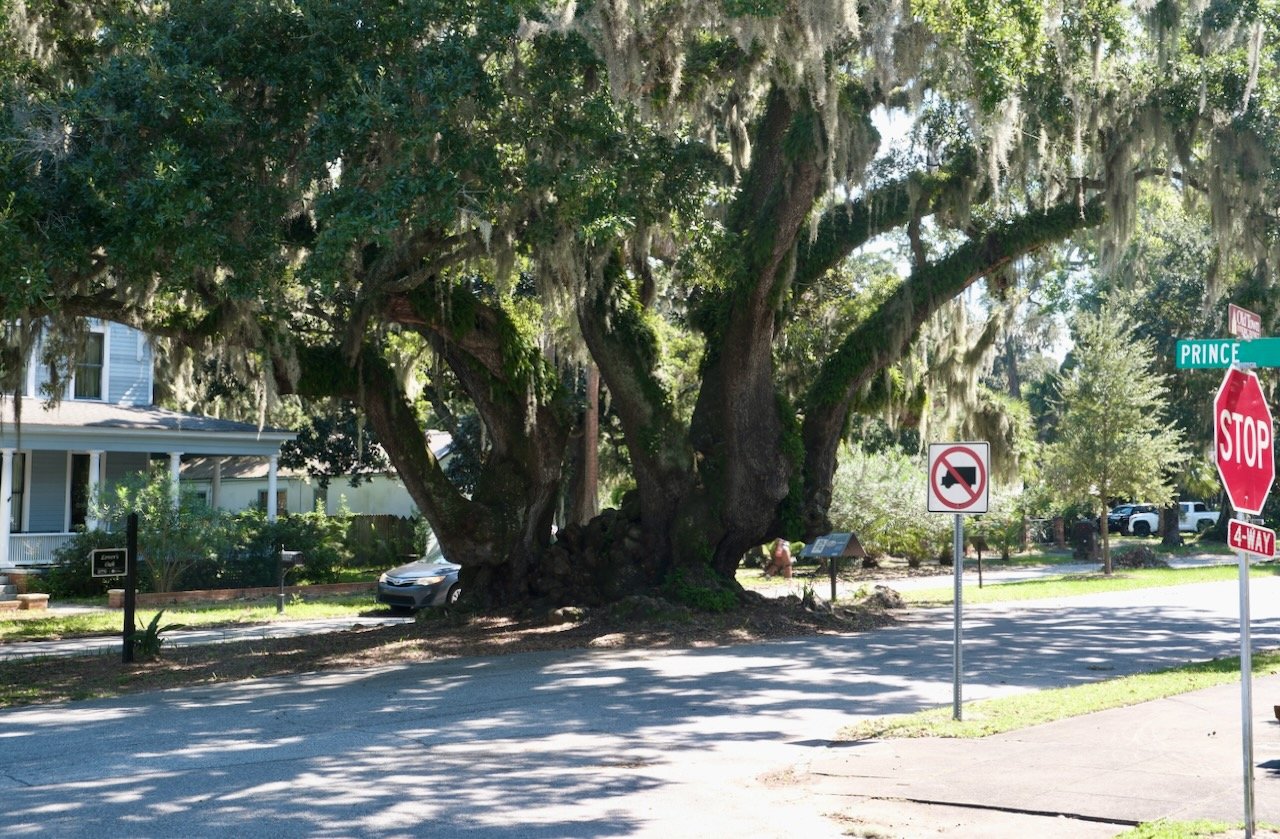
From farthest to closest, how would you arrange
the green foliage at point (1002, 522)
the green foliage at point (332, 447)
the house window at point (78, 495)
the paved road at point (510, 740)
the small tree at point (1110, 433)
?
1. the green foliage at point (1002, 522)
2. the green foliage at point (332, 447)
3. the small tree at point (1110, 433)
4. the house window at point (78, 495)
5. the paved road at point (510, 740)

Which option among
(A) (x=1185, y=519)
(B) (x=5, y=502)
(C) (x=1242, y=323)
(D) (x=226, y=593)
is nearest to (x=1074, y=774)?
(C) (x=1242, y=323)

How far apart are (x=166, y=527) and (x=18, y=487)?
22.1ft

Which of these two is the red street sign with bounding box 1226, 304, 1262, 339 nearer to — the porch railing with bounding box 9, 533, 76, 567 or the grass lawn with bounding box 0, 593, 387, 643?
the grass lawn with bounding box 0, 593, 387, 643

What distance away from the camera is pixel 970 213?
719 inches

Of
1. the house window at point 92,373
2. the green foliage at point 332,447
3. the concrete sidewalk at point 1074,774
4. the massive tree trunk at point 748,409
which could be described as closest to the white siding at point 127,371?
the house window at point 92,373

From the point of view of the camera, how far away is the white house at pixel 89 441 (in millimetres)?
26234

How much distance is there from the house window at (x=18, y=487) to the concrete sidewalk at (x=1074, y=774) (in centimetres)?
2513

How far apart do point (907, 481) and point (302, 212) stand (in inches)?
913

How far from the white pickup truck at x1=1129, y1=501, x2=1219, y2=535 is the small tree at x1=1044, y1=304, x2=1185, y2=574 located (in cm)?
2531

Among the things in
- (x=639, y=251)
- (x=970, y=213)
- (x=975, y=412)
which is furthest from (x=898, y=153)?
(x=975, y=412)

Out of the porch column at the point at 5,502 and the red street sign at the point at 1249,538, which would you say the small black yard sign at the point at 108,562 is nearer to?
the red street sign at the point at 1249,538

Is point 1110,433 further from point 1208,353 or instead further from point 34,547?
point 34,547

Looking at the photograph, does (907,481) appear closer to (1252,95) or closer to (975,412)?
(975,412)

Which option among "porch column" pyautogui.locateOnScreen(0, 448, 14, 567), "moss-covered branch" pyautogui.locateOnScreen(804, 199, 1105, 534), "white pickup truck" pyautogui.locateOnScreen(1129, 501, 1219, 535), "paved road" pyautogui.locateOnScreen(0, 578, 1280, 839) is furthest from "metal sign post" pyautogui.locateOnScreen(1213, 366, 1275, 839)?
"white pickup truck" pyautogui.locateOnScreen(1129, 501, 1219, 535)
